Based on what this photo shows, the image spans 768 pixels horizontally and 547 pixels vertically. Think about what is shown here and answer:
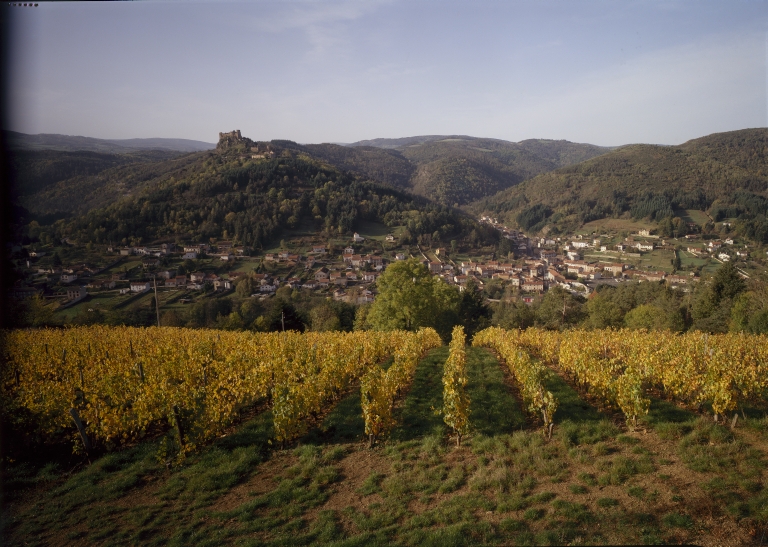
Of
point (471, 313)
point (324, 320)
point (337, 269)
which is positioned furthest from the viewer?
point (337, 269)

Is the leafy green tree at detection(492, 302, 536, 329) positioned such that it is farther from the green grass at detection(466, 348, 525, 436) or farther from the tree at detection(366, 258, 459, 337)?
the green grass at detection(466, 348, 525, 436)

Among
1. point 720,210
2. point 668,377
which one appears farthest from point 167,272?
point 720,210

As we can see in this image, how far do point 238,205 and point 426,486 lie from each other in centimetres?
7203

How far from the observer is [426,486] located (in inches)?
206

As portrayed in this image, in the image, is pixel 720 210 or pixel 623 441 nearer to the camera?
pixel 623 441

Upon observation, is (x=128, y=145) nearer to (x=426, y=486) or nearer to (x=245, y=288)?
(x=245, y=288)

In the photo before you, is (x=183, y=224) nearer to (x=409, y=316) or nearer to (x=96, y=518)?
(x=409, y=316)

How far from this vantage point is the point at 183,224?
6212 centimetres

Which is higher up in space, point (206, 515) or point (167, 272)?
point (206, 515)

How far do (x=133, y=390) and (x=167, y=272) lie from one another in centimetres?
4609

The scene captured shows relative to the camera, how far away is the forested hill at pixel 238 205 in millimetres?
57219

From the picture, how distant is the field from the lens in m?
4.12

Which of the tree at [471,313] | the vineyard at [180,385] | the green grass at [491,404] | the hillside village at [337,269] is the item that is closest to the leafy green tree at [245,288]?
the hillside village at [337,269]

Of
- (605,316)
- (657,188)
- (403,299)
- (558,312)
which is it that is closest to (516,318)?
(558,312)
